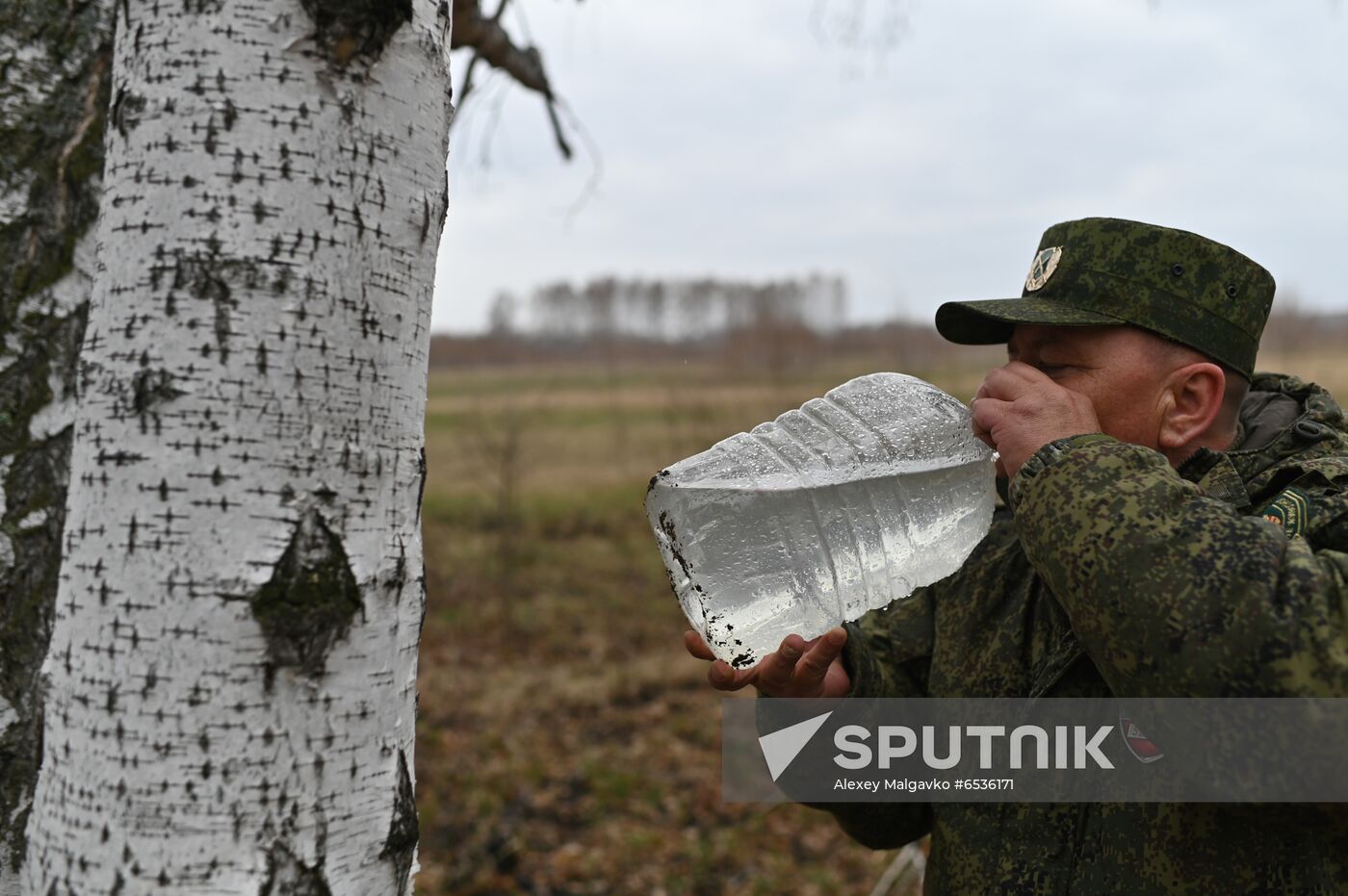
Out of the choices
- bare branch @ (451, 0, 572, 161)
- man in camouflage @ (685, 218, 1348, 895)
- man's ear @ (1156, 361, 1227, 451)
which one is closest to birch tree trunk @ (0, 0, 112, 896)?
man in camouflage @ (685, 218, 1348, 895)

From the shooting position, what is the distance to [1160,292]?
1.79 metres

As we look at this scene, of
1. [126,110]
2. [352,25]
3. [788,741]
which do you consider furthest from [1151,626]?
[126,110]

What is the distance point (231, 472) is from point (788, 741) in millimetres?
1539

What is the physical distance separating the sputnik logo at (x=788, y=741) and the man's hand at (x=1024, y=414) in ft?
2.65

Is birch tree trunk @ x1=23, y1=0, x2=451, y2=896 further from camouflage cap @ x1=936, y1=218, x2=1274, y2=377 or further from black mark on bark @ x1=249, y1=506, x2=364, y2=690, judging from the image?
camouflage cap @ x1=936, y1=218, x2=1274, y2=377

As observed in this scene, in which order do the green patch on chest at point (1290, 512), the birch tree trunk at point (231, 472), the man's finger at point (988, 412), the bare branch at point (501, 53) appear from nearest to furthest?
the birch tree trunk at point (231, 472) < the green patch on chest at point (1290, 512) < the man's finger at point (988, 412) < the bare branch at point (501, 53)

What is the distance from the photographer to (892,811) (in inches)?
85.2

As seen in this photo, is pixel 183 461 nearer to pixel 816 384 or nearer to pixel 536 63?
pixel 536 63

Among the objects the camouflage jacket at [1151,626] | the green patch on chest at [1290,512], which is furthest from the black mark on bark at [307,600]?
the green patch on chest at [1290,512]

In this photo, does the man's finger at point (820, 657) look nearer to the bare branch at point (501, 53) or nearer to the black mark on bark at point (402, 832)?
the black mark on bark at point (402, 832)

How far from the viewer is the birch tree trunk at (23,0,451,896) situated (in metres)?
1.01

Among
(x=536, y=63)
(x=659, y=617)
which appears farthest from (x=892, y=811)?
(x=659, y=617)

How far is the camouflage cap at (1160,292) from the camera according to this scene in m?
1.79

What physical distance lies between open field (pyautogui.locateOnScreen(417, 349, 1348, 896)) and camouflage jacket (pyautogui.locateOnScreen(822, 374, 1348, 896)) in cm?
188
